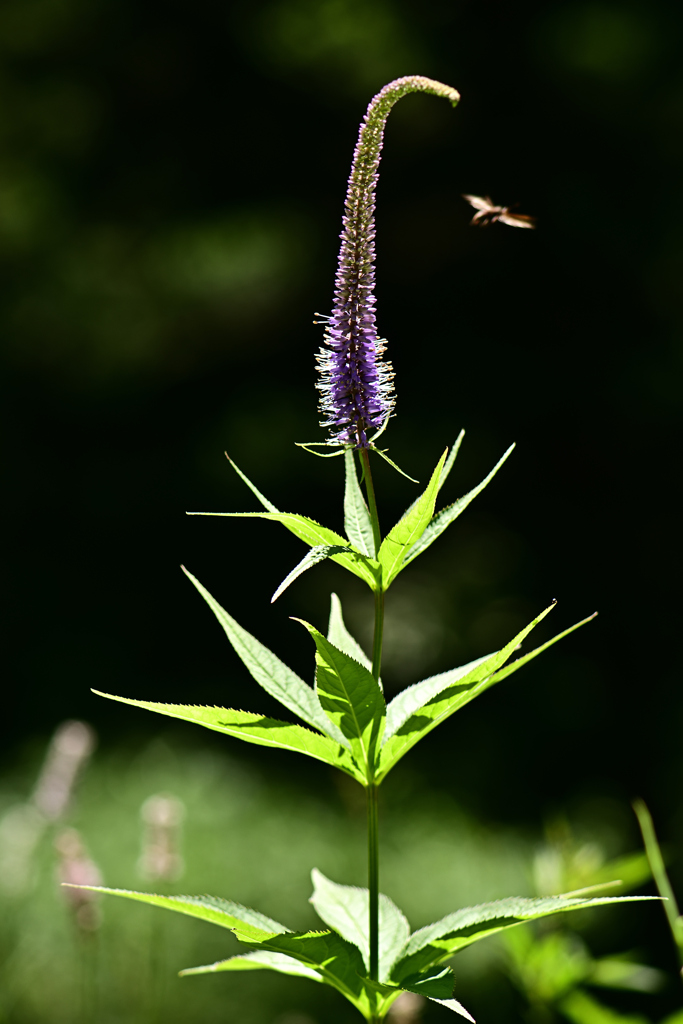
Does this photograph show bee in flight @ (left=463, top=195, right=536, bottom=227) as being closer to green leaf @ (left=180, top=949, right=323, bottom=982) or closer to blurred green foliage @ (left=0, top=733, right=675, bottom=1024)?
green leaf @ (left=180, top=949, right=323, bottom=982)

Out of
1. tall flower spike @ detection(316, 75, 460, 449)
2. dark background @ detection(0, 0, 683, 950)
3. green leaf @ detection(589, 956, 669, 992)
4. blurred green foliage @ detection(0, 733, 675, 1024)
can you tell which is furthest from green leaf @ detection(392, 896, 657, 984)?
dark background @ detection(0, 0, 683, 950)

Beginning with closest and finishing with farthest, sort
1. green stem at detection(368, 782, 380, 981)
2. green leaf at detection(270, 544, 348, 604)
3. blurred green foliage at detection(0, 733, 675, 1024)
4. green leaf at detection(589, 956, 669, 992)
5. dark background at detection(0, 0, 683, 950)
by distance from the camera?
1. green leaf at detection(270, 544, 348, 604)
2. green stem at detection(368, 782, 380, 981)
3. green leaf at detection(589, 956, 669, 992)
4. blurred green foliage at detection(0, 733, 675, 1024)
5. dark background at detection(0, 0, 683, 950)

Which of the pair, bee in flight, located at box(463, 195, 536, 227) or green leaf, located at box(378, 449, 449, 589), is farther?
bee in flight, located at box(463, 195, 536, 227)

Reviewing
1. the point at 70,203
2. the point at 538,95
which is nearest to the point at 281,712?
the point at 70,203

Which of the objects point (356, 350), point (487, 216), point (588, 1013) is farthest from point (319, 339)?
point (356, 350)

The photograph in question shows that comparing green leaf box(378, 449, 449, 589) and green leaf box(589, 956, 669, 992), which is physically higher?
green leaf box(378, 449, 449, 589)

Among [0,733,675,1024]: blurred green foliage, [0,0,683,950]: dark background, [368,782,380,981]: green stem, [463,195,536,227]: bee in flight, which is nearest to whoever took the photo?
[368,782,380,981]: green stem

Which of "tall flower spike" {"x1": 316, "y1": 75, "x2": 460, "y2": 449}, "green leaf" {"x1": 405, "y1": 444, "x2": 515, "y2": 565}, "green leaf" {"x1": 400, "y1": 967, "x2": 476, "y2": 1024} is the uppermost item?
"tall flower spike" {"x1": 316, "y1": 75, "x2": 460, "y2": 449}

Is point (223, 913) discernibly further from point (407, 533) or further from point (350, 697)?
point (407, 533)

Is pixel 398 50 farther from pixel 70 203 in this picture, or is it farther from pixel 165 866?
pixel 165 866
